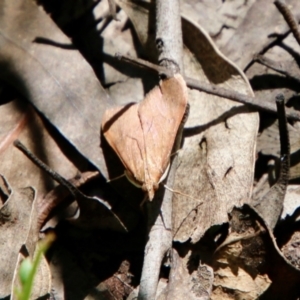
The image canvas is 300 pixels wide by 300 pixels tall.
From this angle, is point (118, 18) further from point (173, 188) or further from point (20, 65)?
point (173, 188)

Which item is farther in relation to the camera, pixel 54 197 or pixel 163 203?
pixel 54 197

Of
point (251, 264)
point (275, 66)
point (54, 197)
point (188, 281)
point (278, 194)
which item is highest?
point (275, 66)

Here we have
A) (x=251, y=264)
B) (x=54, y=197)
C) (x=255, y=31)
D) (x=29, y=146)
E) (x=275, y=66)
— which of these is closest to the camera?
→ (x=251, y=264)

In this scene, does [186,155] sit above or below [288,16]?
below

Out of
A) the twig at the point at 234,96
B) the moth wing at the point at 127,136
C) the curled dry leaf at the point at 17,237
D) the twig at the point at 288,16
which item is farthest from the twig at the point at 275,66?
the curled dry leaf at the point at 17,237

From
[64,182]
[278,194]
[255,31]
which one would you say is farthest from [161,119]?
[255,31]

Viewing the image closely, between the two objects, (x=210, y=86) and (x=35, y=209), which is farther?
(x=210, y=86)

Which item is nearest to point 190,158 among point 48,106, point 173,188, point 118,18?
point 173,188

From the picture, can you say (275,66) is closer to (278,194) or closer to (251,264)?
(278,194)
